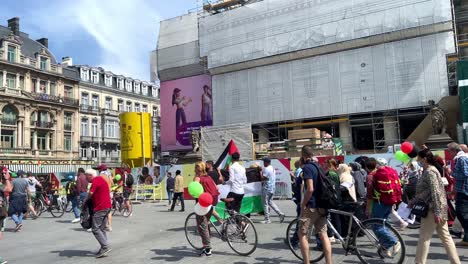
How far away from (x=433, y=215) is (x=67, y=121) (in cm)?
5010

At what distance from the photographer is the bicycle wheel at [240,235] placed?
7.10m

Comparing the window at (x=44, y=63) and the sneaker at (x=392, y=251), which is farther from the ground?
the window at (x=44, y=63)

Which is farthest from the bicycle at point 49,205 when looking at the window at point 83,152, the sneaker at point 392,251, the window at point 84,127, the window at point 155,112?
the window at point 155,112

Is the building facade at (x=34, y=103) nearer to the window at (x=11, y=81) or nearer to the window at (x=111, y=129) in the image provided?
the window at (x=11, y=81)

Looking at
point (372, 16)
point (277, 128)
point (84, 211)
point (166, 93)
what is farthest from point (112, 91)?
point (84, 211)

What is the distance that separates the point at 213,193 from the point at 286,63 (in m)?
27.6

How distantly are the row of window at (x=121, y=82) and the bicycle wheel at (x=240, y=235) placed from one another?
50788mm

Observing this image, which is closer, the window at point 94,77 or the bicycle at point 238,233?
the bicycle at point 238,233

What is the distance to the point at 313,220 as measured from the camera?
5676mm

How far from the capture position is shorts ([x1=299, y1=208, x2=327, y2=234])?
5.63 m

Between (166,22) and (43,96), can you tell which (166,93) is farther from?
(43,96)

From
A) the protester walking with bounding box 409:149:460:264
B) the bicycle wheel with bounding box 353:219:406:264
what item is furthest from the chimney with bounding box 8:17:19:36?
the protester walking with bounding box 409:149:460:264

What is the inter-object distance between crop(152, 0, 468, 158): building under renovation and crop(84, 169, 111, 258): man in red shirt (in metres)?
22.4

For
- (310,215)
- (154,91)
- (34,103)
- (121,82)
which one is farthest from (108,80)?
(310,215)
